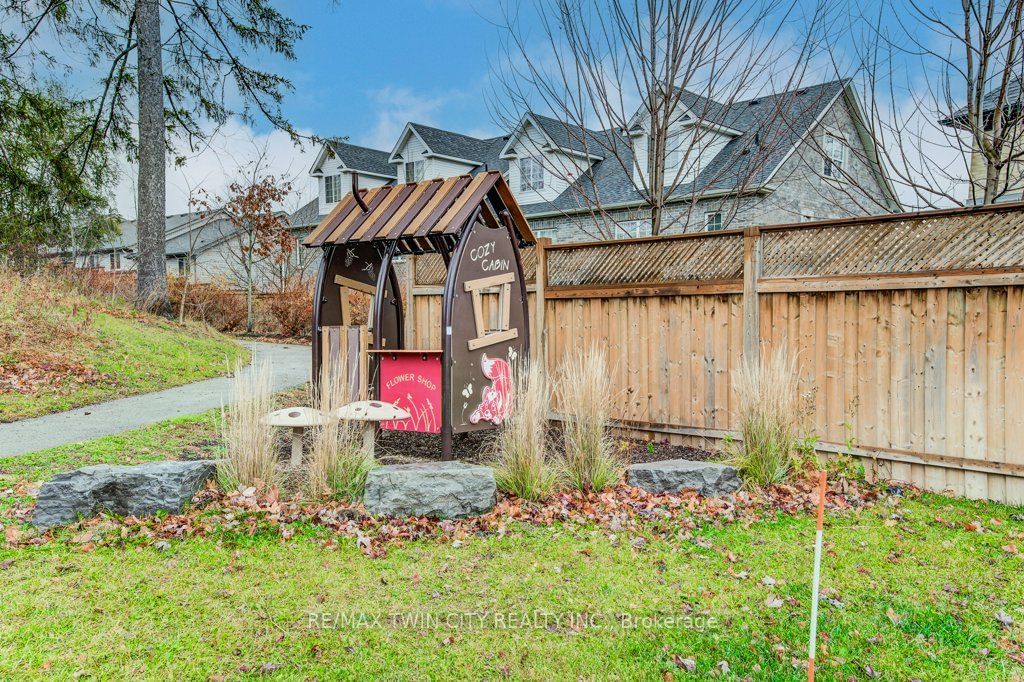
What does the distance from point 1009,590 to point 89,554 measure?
4977 millimetres

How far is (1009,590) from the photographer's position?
3.66 metres

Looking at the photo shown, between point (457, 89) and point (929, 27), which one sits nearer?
point (929, 27)

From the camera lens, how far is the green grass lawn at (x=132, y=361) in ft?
24.8

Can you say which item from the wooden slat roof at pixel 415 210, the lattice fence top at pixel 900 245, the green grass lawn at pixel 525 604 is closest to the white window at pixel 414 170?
the wooden slat roof at pixel 415 210

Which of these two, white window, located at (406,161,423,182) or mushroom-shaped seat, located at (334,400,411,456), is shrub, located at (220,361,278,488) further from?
white window, located at (406,161,423,182)

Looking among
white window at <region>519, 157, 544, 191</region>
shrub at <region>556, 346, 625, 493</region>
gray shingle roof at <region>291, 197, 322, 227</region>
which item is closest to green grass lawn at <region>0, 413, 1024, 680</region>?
shrub at <region>556, 346, 625, 493</region>

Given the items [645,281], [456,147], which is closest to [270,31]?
[456,147]

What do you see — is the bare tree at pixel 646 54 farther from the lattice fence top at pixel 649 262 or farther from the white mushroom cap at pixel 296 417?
the white mushroom cap at pixel 296 417

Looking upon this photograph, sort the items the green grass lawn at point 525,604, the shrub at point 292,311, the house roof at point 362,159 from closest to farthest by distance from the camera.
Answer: the green grass lawn at point 525,604 → the shrub at point 292,311 → the house roof at point 362,159

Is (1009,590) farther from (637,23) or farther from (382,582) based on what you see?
(637,23)

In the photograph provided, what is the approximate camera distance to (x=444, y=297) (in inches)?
229

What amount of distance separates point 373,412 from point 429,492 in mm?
1130

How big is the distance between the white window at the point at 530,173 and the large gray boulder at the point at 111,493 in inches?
685

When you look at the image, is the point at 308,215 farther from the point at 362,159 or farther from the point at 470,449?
the point at 470,449
